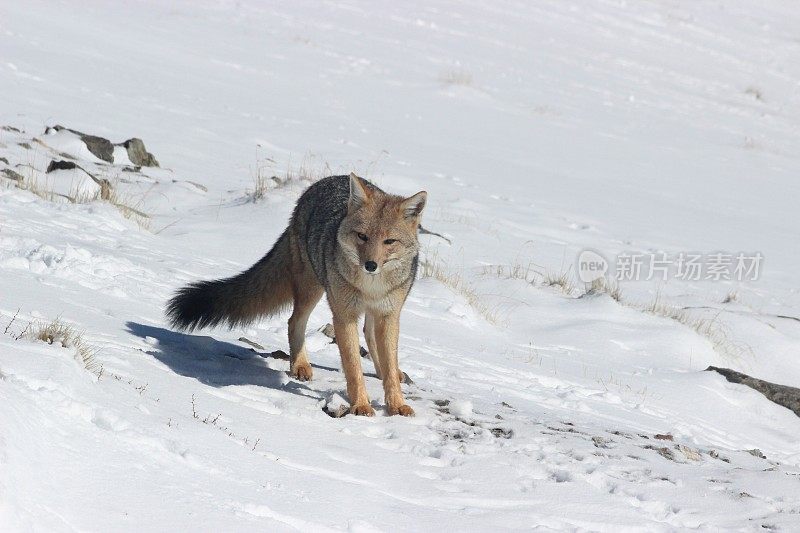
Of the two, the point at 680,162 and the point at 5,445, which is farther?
the point at 680,162

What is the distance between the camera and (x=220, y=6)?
24.9 metres

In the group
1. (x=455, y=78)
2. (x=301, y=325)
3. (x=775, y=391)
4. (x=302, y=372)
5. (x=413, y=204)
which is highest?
(x=455, y=78)

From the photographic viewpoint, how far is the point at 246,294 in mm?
5996

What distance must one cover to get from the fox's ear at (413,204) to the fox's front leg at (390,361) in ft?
1.90

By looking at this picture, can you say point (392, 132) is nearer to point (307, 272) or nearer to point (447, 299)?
point (447, 299)

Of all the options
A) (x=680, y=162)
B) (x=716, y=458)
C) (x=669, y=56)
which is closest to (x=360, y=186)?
(x=716, y=458)

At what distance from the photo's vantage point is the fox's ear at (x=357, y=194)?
523cm

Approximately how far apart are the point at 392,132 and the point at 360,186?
11.5 meters

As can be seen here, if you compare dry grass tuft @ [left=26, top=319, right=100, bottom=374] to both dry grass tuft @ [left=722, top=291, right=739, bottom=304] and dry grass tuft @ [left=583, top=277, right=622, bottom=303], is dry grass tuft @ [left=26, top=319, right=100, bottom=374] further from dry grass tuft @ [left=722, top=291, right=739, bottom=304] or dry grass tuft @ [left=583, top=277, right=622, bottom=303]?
dry grass tuft @ [left=722, top=291, right=739, bottom=304]

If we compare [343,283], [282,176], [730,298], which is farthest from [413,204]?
[282,176]

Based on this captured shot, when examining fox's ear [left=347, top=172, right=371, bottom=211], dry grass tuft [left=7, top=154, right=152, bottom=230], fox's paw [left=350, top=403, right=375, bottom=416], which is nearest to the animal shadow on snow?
fox's paw [left=350, top=403, right=375, bottom=416]

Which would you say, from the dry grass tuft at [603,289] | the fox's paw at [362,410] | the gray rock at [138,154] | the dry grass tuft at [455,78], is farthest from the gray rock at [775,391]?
the dry grass tuft at [455,78]

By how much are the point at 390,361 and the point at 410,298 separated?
10.9ft

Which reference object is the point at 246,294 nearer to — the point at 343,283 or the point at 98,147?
the point at 343,283
